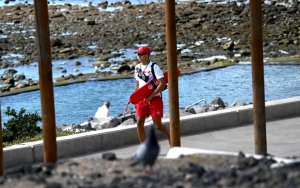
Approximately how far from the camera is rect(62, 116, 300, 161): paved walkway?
38.9 feet

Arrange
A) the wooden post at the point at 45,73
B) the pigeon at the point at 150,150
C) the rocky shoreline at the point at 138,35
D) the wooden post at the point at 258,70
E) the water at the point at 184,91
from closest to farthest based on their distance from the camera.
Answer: the pigeon at the point at 150,150, the wooden post at the point at 45,73, the wooden post at the point at 258,70, the water at the point at 184,91, the rocky shoreline at the point at 138,35

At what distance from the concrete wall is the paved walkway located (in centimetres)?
18

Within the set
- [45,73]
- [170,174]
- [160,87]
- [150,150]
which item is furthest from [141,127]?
[150,150]

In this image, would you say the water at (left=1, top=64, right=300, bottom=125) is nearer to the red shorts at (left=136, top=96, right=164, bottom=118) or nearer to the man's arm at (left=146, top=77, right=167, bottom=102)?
the red shorts at (left=136, top=96, right=164, bottom=118)

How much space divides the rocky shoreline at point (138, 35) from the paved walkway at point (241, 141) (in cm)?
1414

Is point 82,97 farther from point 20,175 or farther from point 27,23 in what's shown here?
point 27,23

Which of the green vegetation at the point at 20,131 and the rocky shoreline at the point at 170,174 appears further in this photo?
the green vegetation at the point at 20,131

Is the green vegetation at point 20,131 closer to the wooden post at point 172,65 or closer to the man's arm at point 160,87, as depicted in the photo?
the man's arm at point 160,87

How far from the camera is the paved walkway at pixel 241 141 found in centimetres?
1185

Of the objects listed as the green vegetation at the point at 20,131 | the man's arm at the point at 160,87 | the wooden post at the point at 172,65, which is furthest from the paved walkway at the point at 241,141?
the green vegetation at the point at 20,131

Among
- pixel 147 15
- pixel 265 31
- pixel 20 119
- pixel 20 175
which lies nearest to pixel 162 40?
pixel 265 31

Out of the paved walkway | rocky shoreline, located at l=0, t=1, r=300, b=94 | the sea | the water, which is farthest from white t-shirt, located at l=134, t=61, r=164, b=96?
rocky shoreline, located at l=0, t=1, r=300, b=94

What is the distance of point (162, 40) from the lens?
119 feet

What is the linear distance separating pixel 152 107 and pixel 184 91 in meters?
12.1
